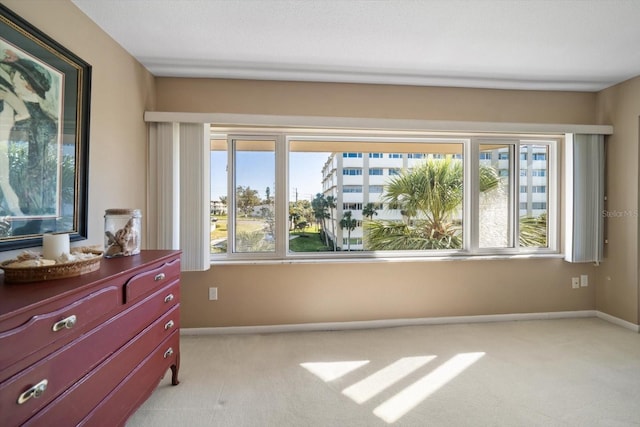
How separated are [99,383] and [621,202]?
177 inches

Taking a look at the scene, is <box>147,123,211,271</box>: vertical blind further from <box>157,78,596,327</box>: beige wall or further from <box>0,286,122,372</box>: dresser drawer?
<box>0,286,122,372</box>: dresser drawer

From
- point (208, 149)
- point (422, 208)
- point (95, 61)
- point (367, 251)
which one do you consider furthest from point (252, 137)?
point (422, 208)

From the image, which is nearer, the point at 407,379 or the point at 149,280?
the point at 149,280

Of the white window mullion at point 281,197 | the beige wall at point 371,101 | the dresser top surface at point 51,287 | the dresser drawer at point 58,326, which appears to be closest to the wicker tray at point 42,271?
the dresser top surface at point 51,287

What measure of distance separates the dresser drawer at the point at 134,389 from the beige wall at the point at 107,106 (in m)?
0.87

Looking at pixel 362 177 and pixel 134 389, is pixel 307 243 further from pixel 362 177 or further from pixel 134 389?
pixel 134 389

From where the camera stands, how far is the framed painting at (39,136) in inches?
53.7

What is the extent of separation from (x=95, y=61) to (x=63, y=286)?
1.67 m

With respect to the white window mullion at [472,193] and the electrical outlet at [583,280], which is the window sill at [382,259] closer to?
the white window mullion at [472,193]

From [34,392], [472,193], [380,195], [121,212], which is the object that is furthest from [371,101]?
[34,392]

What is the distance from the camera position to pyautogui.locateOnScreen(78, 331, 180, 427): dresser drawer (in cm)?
127

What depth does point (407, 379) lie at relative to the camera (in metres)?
2.10

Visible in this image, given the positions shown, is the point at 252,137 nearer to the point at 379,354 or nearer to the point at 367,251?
the point at 367,251

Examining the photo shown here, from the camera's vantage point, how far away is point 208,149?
2709 millimetres
